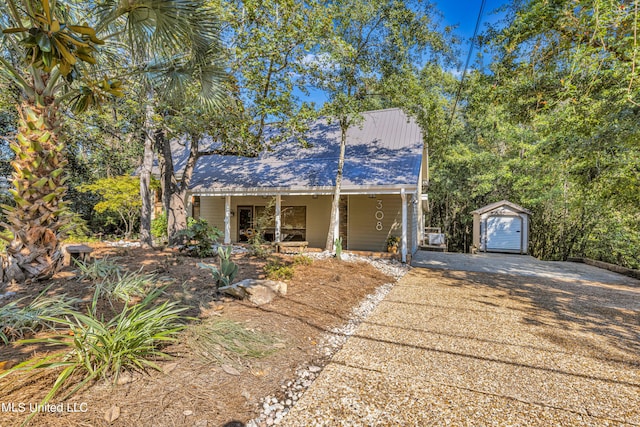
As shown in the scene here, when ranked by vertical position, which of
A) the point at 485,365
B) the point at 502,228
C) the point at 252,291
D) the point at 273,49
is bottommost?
the point at 485,365

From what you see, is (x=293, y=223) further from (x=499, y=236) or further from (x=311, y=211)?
(x=499, y=236)

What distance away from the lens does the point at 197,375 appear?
243 centimetres

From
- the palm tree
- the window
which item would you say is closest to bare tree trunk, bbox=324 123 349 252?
the window

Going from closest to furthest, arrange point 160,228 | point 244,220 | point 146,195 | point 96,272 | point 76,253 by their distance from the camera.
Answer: point 96,272 < point 76,253 < point 146,195 < point 160,228 < point 244,220

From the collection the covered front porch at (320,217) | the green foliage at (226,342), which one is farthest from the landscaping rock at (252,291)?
the covered front porch at (320,217)

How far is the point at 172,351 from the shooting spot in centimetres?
265

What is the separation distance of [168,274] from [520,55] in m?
7.99

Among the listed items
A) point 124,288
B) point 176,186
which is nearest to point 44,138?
point 124,288

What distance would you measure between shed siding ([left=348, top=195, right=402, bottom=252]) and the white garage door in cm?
544

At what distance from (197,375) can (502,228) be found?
14126mm

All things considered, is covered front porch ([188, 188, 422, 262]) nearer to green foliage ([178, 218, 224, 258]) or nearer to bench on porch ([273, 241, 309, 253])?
bench on porch ([273, 241, 309, 253])

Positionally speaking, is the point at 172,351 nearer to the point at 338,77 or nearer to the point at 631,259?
the point at 338,77

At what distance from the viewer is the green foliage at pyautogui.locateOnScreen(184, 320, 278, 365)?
273cm

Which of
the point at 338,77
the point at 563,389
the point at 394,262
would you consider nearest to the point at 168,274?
the point at 563,389
